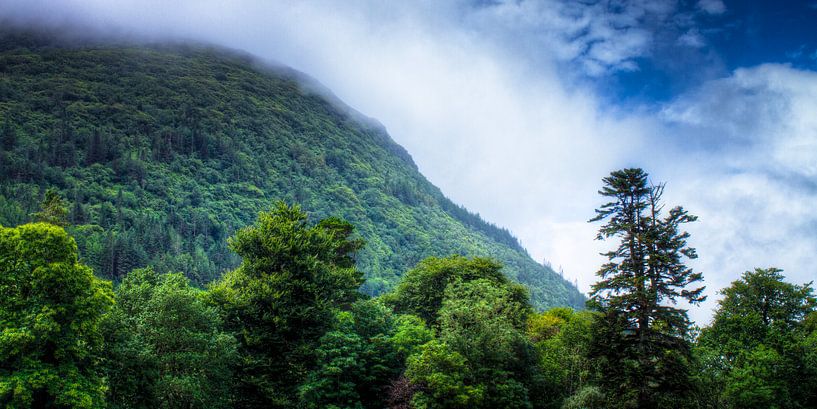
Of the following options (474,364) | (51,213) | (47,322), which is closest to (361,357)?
(474,364)

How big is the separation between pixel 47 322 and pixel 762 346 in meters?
51.1

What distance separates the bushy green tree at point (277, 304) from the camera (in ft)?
111

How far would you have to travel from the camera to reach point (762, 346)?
41500 mm

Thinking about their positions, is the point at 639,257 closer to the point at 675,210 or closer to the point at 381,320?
the point at 675,210

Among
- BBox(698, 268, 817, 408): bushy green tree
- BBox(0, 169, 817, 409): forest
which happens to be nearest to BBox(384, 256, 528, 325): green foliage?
BBox(0, 169, 817, 409): forest

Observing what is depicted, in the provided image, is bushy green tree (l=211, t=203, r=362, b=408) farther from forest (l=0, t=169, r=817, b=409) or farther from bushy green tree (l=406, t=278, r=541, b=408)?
bushy green tree (l=406, t=278, r=541, b=408)

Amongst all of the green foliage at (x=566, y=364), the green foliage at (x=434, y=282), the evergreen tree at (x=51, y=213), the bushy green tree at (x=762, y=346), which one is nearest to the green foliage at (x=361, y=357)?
the green foliage at (x=434, y=282)

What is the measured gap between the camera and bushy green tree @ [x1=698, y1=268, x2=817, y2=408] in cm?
3869

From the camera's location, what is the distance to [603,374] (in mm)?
29172

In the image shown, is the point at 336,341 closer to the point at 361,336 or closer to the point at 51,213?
the point at 361,336

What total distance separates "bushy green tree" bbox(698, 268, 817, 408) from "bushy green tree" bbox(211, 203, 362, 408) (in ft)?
106

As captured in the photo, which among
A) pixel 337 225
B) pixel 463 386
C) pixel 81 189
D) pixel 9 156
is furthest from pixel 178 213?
pixel 463 386

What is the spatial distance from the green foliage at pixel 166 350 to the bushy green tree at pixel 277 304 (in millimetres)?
2359

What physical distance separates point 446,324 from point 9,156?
17997 cm
